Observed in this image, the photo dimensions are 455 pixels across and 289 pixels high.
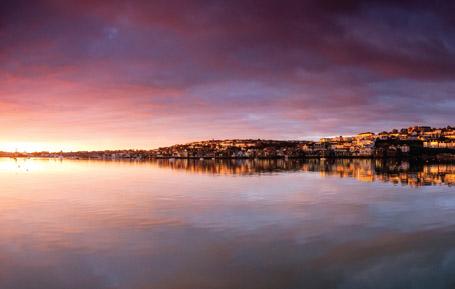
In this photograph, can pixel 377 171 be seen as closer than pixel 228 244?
No


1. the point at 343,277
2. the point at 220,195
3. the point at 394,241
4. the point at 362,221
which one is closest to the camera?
the point at 343,277

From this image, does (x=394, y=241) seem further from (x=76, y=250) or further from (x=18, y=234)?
(x=18, y=234)

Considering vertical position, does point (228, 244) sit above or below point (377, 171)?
above

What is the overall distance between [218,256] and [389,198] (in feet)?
72.4

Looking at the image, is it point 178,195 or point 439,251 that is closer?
point 439,251

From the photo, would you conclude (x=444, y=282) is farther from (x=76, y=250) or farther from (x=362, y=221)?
(x=76, y=250)

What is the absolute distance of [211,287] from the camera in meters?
12.3

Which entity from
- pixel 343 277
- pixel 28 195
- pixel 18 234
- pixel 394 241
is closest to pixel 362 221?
pixel 394 241

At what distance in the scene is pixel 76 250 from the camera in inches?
651

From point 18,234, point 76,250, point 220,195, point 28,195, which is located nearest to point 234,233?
point 76,250

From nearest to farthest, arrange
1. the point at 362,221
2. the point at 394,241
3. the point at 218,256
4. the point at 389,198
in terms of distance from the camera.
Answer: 1. the point at 218,256
2. the point at 394,241
3. the point at 362,221
4. the point at 389,198

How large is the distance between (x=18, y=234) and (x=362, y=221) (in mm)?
17492

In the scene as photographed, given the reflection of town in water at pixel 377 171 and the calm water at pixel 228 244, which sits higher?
the calm water at pixel 228 244

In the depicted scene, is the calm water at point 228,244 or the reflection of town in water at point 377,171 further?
the reflection of town in water at point 377,171
